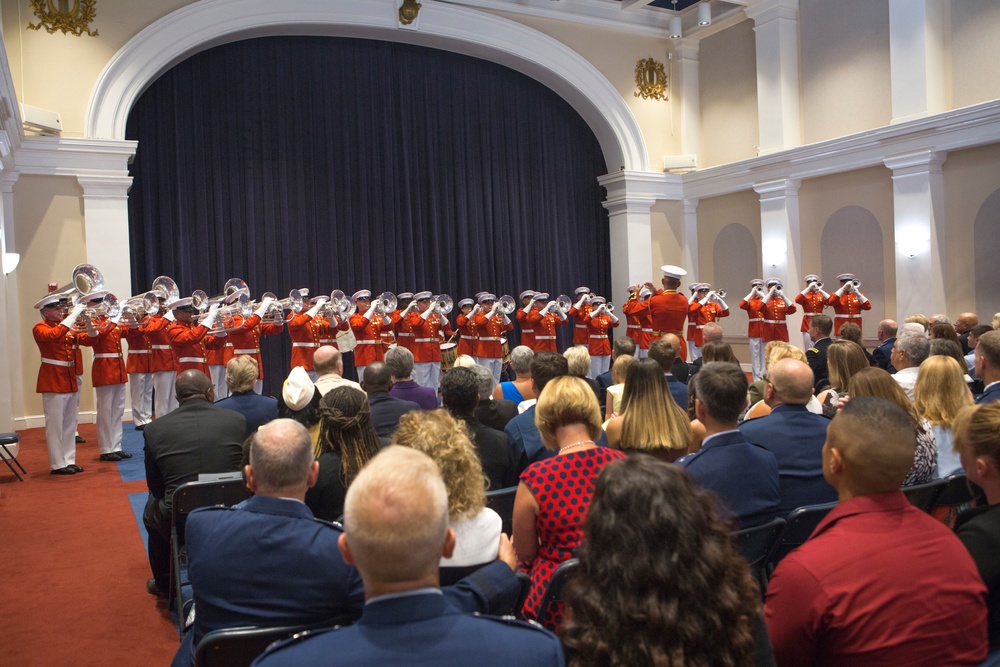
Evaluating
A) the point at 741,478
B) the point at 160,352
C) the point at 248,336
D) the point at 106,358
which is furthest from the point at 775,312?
the point at 741,478

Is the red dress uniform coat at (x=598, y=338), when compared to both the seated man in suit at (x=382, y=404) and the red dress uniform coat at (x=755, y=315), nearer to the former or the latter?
the red dress uniform coat at (x=755, y=315)

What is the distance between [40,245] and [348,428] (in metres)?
8.72

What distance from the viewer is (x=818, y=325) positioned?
6.83 metres

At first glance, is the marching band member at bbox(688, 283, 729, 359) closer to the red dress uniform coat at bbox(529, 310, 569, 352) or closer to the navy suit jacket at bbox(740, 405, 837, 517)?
the red dress uniform coat at bbox(529, 310, 569, 352)

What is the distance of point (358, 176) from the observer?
523 inches

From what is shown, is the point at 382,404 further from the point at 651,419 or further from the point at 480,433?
the point at 651,419

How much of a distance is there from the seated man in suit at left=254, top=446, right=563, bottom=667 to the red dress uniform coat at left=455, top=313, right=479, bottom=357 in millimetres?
9916

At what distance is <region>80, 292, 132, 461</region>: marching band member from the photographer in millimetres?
7469

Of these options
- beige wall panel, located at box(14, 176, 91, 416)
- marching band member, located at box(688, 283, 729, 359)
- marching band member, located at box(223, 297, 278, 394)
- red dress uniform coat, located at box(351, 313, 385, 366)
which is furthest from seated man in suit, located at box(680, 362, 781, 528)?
marching band member, located at box(688, 283, 729, 359)

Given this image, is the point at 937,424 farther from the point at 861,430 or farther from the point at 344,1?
the point at 344,1

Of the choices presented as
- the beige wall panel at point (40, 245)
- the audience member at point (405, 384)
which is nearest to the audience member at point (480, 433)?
the audience member at point (405, 384)

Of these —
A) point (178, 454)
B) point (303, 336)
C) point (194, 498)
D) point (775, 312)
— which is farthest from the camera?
point (775, 312)

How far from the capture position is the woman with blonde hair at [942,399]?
128 inches

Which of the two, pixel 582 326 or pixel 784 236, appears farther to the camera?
pixel 784 236
